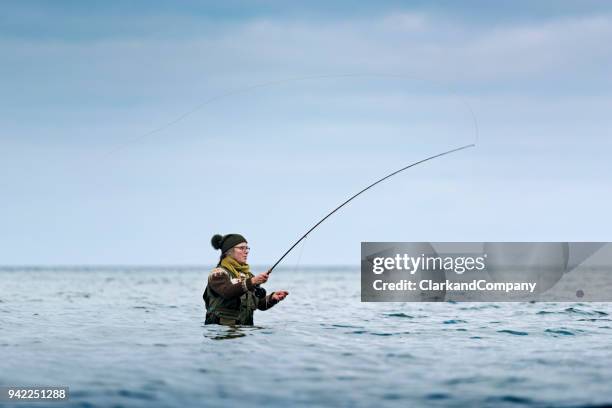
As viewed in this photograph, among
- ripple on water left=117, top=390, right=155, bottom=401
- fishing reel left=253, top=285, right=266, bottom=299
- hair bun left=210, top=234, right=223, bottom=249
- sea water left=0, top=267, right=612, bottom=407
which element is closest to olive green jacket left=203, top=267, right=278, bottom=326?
fishing reel left=253, top=285, right=266, bottom=299

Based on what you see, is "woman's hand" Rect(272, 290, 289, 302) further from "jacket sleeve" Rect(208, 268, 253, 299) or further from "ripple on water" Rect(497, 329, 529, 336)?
"ripple on water" Rect(497, 329, 529, 336)

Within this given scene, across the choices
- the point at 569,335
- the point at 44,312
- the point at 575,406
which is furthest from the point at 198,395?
A: the point at 44,312

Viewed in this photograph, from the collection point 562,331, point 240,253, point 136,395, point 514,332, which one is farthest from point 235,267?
point 562,331

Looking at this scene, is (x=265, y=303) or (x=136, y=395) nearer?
(x=136, y=395)

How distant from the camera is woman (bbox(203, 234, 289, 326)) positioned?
37.5 ft

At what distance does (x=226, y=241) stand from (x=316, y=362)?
11.3 feet

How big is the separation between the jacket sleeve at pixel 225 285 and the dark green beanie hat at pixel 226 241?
450 mm

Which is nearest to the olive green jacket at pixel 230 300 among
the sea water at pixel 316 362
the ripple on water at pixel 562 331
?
the sea water at pixel 316 362

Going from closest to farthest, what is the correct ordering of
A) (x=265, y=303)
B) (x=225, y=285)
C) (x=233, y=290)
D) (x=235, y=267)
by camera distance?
(x=233, y=290), (x=225, y=285), (x=235, y=267), (x=265, y=303)

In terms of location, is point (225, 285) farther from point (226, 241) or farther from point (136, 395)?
point (136, 395)

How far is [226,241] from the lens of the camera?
39.2ft

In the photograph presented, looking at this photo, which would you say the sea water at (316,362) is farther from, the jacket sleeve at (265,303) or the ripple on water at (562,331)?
the jacket sleeve at (265,303)

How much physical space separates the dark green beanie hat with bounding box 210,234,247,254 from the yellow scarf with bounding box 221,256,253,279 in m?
0.20

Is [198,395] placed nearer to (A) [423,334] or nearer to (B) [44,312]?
(A) [423,334]
